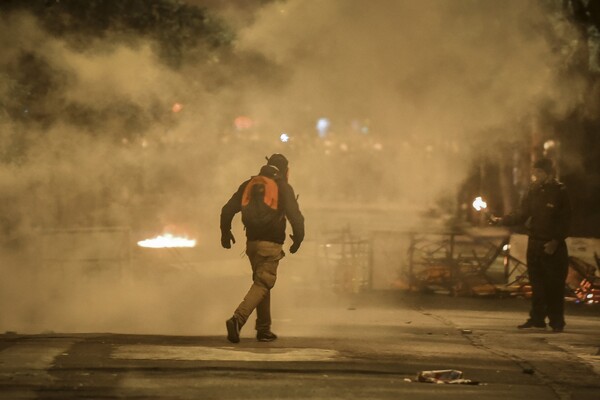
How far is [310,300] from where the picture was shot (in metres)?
13.1

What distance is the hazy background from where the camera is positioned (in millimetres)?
12195

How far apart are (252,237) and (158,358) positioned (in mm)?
1590

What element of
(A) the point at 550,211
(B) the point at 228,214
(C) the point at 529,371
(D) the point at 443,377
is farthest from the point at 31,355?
(A) the point at 550,211

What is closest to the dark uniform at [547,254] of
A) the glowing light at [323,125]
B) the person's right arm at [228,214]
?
the person's right arm at [228,214]

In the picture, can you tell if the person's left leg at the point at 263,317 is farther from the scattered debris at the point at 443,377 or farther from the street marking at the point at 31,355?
the scattered debris at the point at 443,377

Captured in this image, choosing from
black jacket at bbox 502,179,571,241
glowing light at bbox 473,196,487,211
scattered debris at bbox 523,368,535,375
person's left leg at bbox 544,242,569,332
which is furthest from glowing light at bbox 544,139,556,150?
scattered debris at bbox 523,368,535,375

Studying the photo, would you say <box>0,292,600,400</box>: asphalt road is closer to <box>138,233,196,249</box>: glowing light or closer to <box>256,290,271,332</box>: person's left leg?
<box>256,290,271,332</box>: person's left leg

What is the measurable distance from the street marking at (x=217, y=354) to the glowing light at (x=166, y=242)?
958 cm

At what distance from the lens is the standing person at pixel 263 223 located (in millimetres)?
8359

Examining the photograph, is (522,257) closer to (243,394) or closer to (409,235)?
(409,235)

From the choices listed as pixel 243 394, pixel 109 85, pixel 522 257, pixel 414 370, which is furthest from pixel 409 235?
pixel 243 394

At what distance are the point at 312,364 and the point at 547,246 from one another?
3.48m

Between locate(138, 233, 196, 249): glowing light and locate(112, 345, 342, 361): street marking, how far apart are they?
9.58 meters

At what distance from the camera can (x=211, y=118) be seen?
700 inches
